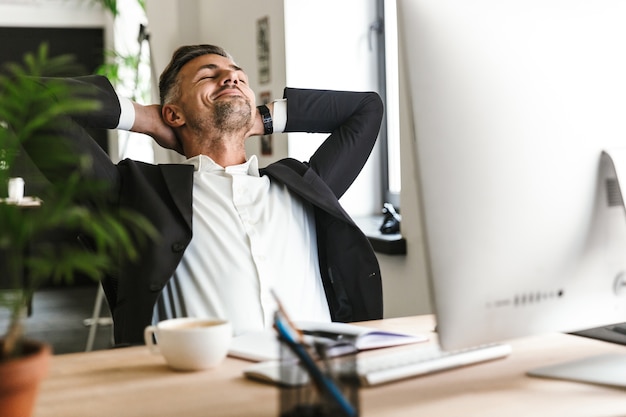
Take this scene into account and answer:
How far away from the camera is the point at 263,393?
3.31 feet

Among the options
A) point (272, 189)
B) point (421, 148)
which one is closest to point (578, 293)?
point (421, 148)

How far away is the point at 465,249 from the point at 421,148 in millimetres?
129

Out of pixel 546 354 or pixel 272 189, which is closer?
pixel 546 354

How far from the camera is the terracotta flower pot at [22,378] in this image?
0.75 m

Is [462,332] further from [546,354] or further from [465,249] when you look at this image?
[546,354]

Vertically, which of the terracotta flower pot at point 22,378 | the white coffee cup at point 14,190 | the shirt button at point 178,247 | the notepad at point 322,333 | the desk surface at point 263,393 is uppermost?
the white coffee cup at point 14,190

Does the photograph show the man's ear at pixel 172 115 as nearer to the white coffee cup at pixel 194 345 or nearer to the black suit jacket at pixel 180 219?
the black suit jacket at pixel 180 219

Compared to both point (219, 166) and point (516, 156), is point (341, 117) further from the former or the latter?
point (516, 156)

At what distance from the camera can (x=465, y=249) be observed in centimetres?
95

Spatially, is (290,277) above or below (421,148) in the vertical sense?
below

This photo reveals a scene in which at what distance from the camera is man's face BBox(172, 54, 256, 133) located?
6.91 ft

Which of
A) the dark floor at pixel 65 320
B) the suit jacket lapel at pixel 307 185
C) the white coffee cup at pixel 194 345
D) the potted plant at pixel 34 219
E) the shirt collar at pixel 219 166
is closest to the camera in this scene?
the potted plant at pixel 34 219

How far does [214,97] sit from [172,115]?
0.13 meters

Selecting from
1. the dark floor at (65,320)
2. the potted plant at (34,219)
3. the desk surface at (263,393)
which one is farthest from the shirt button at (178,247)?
the dark floor at (65,320)
